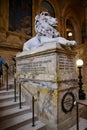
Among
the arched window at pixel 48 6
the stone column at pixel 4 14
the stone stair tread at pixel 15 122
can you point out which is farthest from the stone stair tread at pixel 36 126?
the arched window at pixel 48 6

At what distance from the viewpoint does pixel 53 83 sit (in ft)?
11.4

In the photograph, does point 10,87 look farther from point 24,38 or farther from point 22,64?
point 24,38

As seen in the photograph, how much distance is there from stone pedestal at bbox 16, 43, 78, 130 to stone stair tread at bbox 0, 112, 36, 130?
0.41m

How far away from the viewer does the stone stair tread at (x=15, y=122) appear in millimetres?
3120

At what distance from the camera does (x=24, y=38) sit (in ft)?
29.8

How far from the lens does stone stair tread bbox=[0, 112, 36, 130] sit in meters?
3.12

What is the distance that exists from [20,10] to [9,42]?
94.0 inches

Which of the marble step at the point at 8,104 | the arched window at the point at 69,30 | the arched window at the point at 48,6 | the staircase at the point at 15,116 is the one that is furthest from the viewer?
the arched window at the point at 69,30

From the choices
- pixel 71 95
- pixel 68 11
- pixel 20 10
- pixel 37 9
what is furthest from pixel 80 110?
pixel 68 11

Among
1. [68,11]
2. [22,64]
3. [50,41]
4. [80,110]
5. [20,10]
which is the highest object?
[68,11]

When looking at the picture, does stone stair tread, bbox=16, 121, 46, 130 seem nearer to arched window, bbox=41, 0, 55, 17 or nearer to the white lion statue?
the white lion statue

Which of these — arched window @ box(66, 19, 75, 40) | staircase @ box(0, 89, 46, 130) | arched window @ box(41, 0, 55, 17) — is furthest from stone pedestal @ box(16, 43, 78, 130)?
arched window @ box(66, 19, 75, 40)

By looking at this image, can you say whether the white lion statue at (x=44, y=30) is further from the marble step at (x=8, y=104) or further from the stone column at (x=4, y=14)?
the stone column at (x=4, y=14)

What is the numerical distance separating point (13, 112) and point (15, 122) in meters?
0.35
